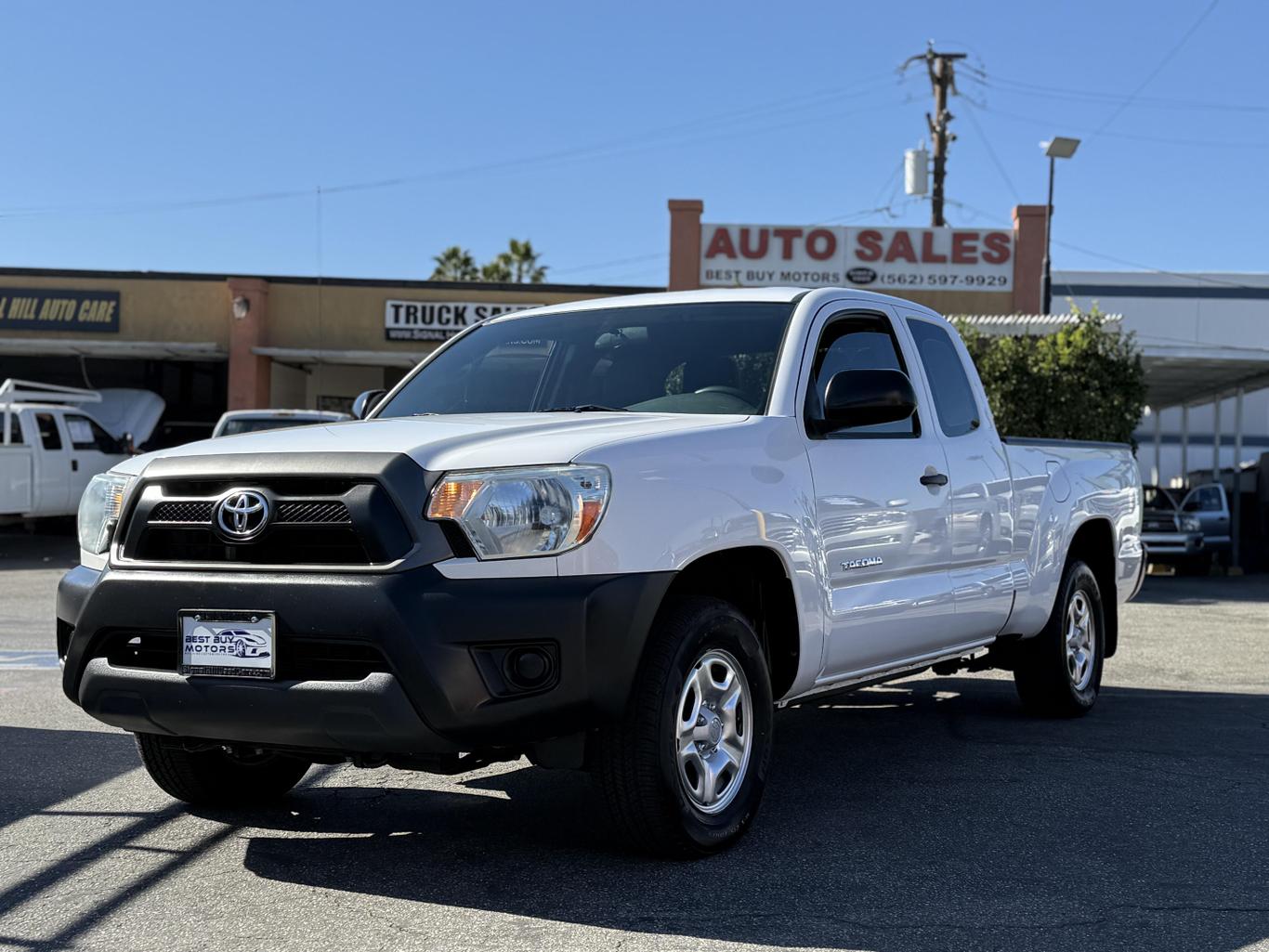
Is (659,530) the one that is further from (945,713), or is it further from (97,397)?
(97,397)

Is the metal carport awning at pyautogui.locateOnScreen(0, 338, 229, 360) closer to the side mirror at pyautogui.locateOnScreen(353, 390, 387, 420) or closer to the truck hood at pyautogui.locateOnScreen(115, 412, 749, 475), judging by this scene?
the side mirror at pyautogui.locateOnScreen(353, 390, 387, 420)

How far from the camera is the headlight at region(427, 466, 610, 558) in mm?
4055

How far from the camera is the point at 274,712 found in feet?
13.2

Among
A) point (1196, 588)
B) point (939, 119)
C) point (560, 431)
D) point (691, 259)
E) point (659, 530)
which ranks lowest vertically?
point (1196, 588)

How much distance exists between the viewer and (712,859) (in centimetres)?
457

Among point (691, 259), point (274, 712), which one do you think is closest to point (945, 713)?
Result: point (274, 712)

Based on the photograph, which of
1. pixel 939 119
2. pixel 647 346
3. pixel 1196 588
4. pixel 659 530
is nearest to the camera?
pixel 659 530

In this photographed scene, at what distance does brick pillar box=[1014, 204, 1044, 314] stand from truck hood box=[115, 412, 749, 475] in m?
22.1

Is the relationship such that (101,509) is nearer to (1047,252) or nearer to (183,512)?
(183,512)

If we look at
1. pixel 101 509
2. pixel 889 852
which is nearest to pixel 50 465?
pixel 101 509

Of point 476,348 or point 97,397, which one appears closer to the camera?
point 476,348

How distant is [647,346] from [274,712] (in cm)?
225

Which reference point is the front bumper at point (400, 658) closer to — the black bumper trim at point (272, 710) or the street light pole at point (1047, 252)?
the black bumper trim at point (272, 710)

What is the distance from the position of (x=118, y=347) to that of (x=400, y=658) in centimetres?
2448
